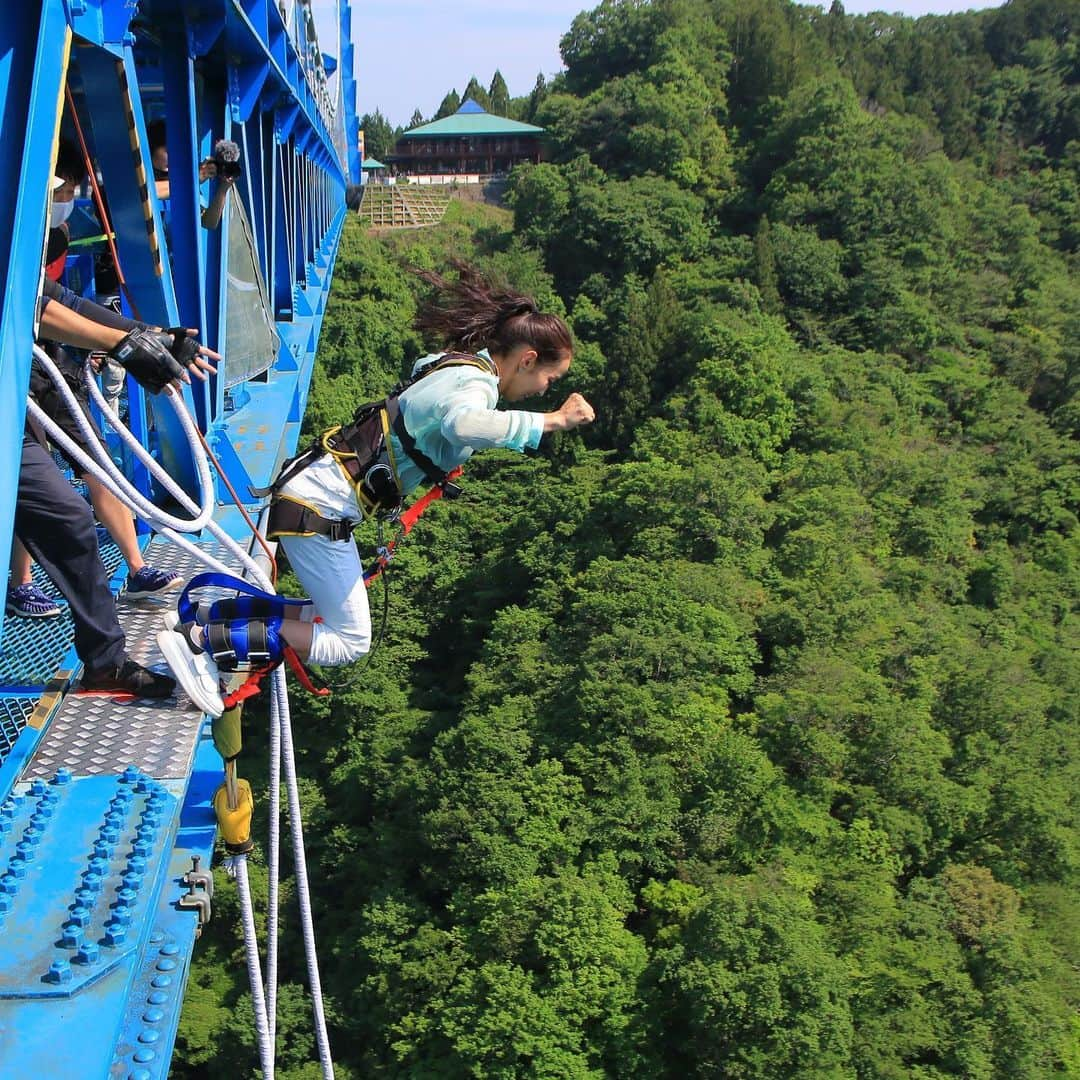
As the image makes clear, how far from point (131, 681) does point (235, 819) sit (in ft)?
2.51

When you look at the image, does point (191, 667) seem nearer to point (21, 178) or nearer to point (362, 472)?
point (362, 472)

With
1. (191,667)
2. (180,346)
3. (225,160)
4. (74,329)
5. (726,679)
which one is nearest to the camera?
(74,329)

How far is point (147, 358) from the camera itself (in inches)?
125

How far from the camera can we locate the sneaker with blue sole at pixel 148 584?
4588 mm

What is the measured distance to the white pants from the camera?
3596mm

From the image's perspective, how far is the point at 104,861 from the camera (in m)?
3.35

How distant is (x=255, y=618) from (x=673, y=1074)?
626 inches

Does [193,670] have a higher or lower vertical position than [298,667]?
higher

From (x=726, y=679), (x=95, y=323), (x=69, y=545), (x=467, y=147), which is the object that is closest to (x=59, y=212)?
(x=95, y=323)

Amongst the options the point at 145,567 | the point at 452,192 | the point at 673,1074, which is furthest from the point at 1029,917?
the point at 452,192

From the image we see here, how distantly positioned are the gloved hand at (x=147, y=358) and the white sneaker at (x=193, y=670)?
76cm

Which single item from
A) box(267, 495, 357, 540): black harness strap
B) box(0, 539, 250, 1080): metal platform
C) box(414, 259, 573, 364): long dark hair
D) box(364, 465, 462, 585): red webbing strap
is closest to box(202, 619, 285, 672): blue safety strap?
box(267, 495, 357, 540): black harness strap

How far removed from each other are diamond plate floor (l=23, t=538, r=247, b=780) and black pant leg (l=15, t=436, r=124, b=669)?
8.2 inches

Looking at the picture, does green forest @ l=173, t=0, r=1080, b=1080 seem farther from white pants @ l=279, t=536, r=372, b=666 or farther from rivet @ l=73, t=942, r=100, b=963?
rivet @ l=73, t=942, r=100, b=963
